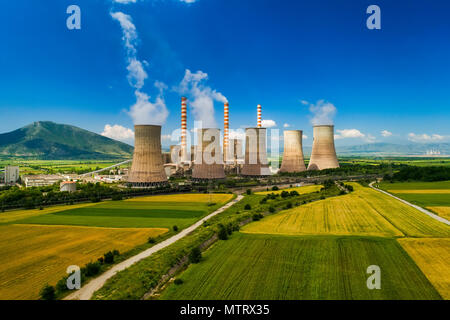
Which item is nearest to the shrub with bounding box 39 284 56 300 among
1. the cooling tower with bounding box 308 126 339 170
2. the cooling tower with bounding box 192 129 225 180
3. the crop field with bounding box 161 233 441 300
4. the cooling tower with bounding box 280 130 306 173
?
the crop field with bounding box 161 233 441 300

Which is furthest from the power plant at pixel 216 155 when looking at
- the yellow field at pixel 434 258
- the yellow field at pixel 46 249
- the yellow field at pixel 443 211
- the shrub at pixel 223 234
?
the yellow field at pixel 434 258

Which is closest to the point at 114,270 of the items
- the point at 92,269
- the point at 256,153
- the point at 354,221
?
the point at 92,269

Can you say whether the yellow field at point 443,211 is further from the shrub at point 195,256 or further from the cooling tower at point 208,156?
the cooling tower at point 208,156

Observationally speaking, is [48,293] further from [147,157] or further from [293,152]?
[293,152]

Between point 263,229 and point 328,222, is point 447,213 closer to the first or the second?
point 328,222

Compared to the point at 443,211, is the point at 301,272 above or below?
below

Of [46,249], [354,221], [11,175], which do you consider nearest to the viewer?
[46,249]
